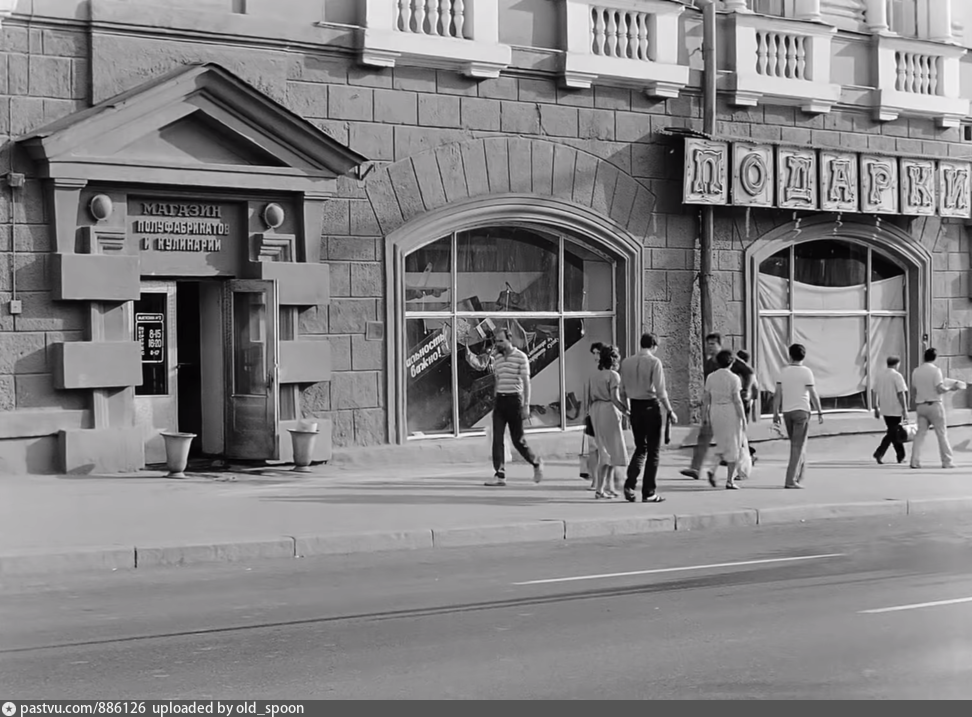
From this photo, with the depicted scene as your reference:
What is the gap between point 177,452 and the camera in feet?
55.1

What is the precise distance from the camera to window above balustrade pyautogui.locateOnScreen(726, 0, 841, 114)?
2158 centimetres

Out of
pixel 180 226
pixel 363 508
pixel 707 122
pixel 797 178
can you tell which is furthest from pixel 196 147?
pixel 797 178

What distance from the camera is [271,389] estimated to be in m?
17.6

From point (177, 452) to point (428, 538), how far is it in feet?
16.2

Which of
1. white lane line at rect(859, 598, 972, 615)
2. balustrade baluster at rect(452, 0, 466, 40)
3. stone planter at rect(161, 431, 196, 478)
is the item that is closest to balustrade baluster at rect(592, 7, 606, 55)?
balustrade baluster at rect(452, 0, 466, 40)

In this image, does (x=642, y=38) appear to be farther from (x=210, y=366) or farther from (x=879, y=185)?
(x=210, y=366)

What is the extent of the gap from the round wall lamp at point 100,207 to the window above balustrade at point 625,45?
6418mm

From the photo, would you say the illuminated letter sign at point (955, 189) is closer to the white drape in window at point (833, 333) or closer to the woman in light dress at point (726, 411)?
the white drape in window at point (833, 333)

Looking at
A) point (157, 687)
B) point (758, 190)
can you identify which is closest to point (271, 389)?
point (758, 190)

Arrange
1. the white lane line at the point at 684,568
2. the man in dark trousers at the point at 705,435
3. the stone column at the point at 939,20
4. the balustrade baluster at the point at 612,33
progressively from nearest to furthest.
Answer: the white lane line at the point at 684,568 < the man in dark trousers at the point at 705,435 < the balustrade baluster at the point at 612,33 < the stone column at the point at 939,20

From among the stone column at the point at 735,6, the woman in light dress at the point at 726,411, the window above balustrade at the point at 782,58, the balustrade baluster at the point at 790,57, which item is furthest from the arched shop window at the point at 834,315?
the woman in light dress at the point at 726,411

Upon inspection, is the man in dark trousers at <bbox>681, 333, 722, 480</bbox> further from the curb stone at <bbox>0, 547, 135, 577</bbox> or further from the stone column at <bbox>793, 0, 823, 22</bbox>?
the curb stone at <bbox>0, 547, 135, 577</bbox>

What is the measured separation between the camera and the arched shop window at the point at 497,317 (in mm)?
19188

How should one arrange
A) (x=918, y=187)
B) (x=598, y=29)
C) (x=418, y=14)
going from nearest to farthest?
(x=418, y=14) → (x=598, y=29) → (x=918, y=187)
